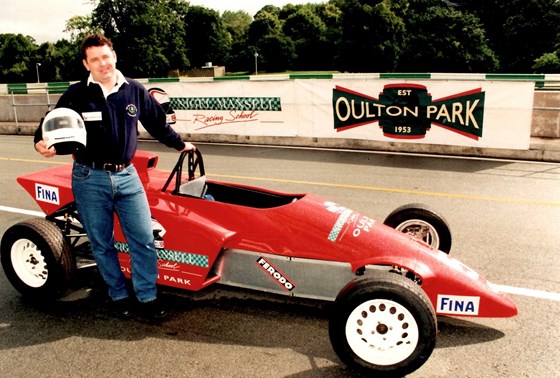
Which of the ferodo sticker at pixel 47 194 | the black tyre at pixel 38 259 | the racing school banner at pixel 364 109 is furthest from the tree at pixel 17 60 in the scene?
the black tyre at pixel 38 259

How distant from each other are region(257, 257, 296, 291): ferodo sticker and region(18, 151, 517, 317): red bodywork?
0.15 feet

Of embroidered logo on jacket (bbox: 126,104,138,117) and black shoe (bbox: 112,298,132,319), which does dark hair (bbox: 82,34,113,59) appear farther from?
black shoe (bbox: 112,298,132,319)

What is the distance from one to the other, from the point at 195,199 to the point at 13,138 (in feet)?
42.1

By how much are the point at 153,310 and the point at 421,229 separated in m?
2.35

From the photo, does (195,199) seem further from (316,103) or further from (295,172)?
(316,103)

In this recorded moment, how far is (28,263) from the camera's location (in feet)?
14.3

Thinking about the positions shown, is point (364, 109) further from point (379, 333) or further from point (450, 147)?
point (379, 333)

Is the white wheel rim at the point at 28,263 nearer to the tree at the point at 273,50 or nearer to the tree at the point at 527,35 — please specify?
the tree at the point at 527,35

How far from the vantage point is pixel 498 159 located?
33.4ft

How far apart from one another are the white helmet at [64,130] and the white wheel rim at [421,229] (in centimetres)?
272

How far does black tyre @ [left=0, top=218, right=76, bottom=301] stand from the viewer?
413cm

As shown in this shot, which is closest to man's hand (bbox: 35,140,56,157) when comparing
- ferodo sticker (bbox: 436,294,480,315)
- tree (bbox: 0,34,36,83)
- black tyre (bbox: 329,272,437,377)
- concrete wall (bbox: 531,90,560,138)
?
black tyre (bbox: 329,272,437,377)

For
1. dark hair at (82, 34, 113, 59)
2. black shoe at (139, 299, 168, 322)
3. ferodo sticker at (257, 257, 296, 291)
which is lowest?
black shoe at (139, 299, 168, 322)

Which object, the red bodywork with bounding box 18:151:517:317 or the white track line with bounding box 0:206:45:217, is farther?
the white track line with bounding box 0:206:45:217
